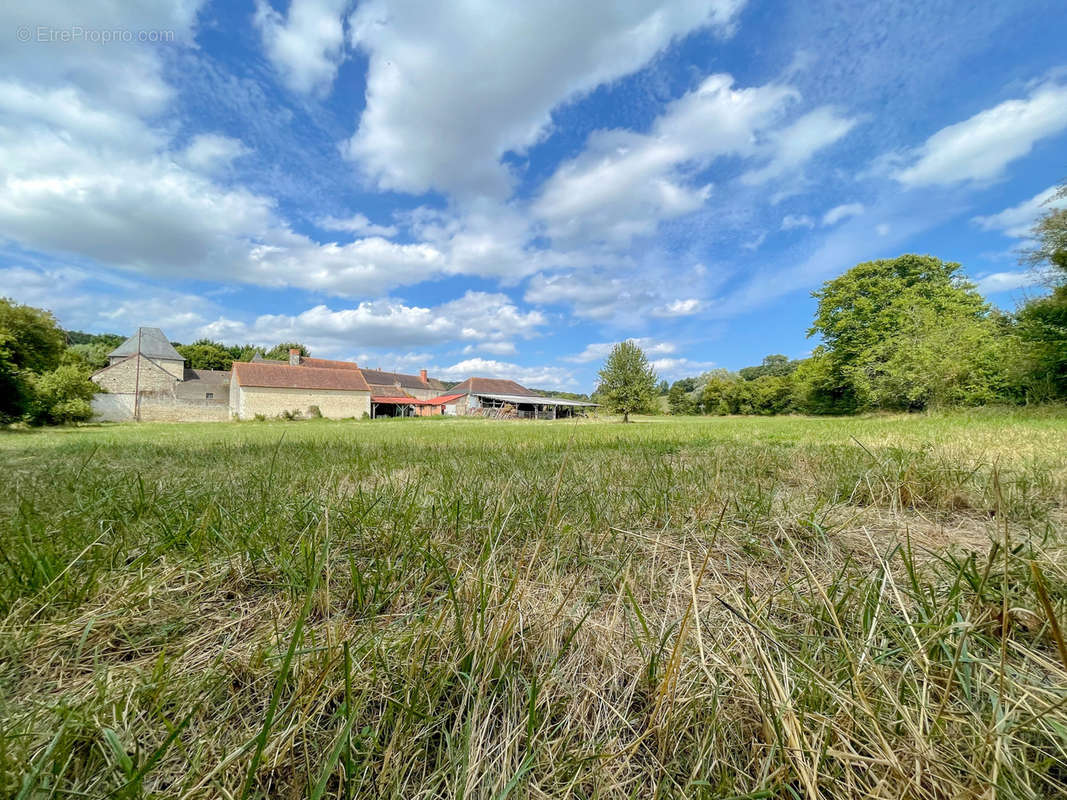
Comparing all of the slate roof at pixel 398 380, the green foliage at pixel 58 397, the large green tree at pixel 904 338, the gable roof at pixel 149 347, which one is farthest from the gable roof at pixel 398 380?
the large green tree at pixel 904 338

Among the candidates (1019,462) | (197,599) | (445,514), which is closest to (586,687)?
(445,514)

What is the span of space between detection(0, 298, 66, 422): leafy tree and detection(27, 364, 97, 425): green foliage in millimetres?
777

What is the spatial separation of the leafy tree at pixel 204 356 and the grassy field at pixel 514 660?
280ft

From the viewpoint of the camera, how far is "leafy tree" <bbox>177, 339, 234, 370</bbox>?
67.9m

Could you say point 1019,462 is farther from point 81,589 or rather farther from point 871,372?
point 871,372

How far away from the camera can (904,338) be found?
83.1 ft

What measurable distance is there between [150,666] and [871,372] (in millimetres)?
38244

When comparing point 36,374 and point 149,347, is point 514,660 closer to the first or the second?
point 36,374

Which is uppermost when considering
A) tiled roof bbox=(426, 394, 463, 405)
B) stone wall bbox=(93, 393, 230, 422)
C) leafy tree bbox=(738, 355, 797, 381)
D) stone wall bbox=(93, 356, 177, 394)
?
leafy tree bbox=(738, 355, 797, 381)

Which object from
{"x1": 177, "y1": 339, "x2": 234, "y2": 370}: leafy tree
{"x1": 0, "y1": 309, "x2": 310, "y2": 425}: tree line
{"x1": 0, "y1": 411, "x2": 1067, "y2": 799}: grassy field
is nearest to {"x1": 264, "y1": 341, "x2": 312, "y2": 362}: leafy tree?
{"x1": 177, "y1": 339, "x2": 234, "y2": 370}: leafy tree

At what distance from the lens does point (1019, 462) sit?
3498mm

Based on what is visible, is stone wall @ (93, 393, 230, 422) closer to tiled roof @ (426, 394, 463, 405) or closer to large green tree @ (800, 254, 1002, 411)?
tiled roof @ (426, 394, 463, 405)

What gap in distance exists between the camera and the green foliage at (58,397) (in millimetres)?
22406

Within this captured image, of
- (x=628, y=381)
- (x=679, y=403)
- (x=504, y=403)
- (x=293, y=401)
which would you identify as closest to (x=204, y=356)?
(x=293, y=401)
